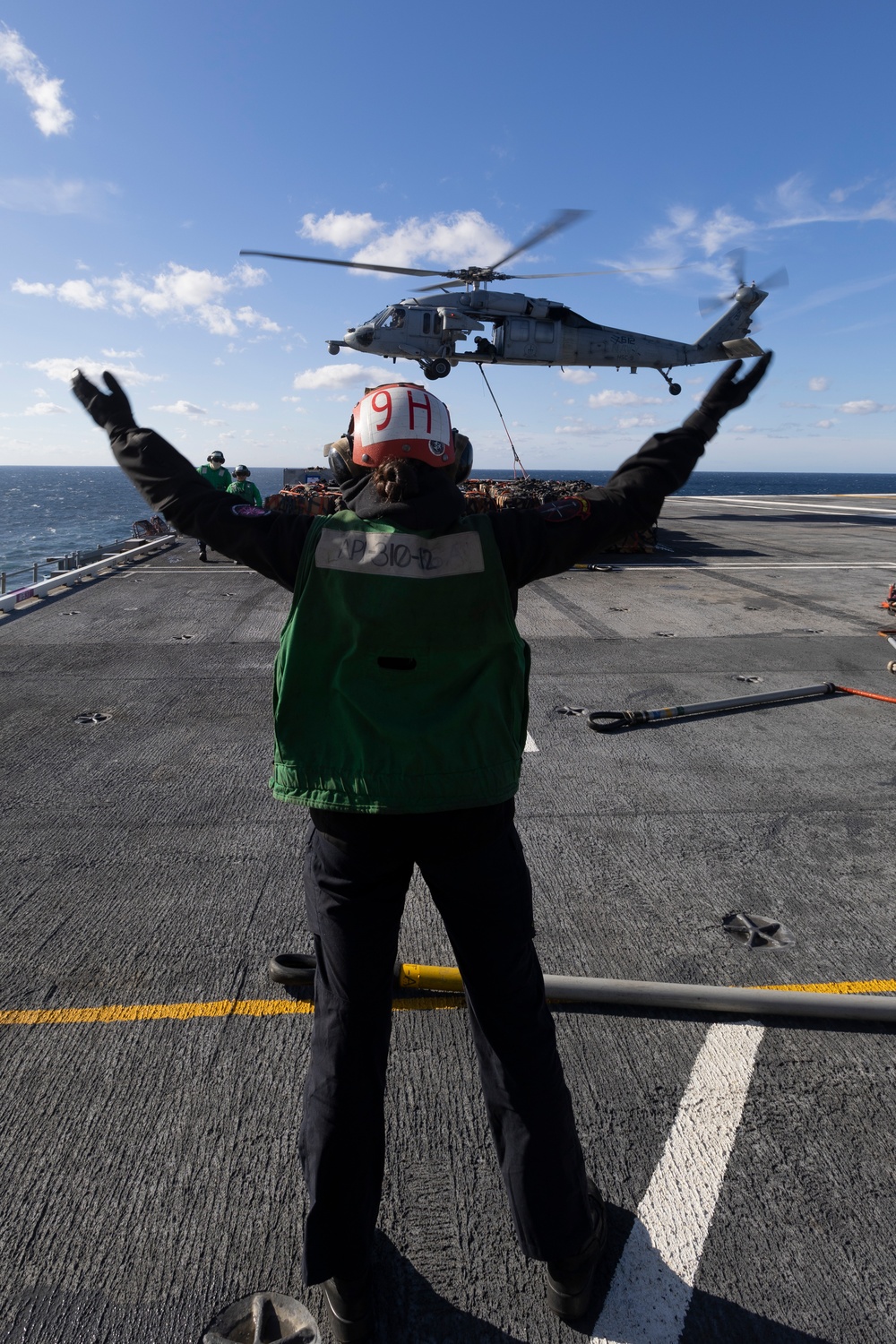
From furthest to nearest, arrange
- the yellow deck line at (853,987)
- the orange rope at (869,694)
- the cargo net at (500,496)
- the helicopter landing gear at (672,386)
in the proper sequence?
the helicopter landing gear at (672,386), the cargo net at (500,496), the orange rope at (869,694), the yellow deck line at (853,987)

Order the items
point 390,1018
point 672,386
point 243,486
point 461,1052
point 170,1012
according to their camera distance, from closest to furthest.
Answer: point 390,1018 → point 461,1052 → point 170,1012 → point 243,486 → point 672,386

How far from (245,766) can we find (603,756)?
2664 millimetres

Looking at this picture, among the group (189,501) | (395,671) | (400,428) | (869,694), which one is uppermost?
(400,428)

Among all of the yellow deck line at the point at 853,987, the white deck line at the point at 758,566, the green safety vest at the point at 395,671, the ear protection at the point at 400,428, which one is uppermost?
the ear protection at the point at 400,428

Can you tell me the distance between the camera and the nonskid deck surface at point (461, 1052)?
6.64ft

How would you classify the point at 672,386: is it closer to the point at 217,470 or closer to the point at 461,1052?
the point at 217,470

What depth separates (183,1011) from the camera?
302 cm

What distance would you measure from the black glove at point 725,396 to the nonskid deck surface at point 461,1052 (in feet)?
7.21

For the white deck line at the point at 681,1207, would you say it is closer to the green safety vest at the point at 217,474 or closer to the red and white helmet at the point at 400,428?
the red and white helmet at the point at 400,428

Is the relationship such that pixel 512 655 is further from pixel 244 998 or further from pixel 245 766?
pixel 245 766

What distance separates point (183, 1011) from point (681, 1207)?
6.25ft

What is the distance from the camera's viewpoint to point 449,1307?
1.98m

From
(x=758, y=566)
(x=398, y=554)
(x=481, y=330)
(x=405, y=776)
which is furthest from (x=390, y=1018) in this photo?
(x=481, y=330)

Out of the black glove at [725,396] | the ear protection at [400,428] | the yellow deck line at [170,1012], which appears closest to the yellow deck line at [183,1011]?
the yellow deck line at [170,1012]
